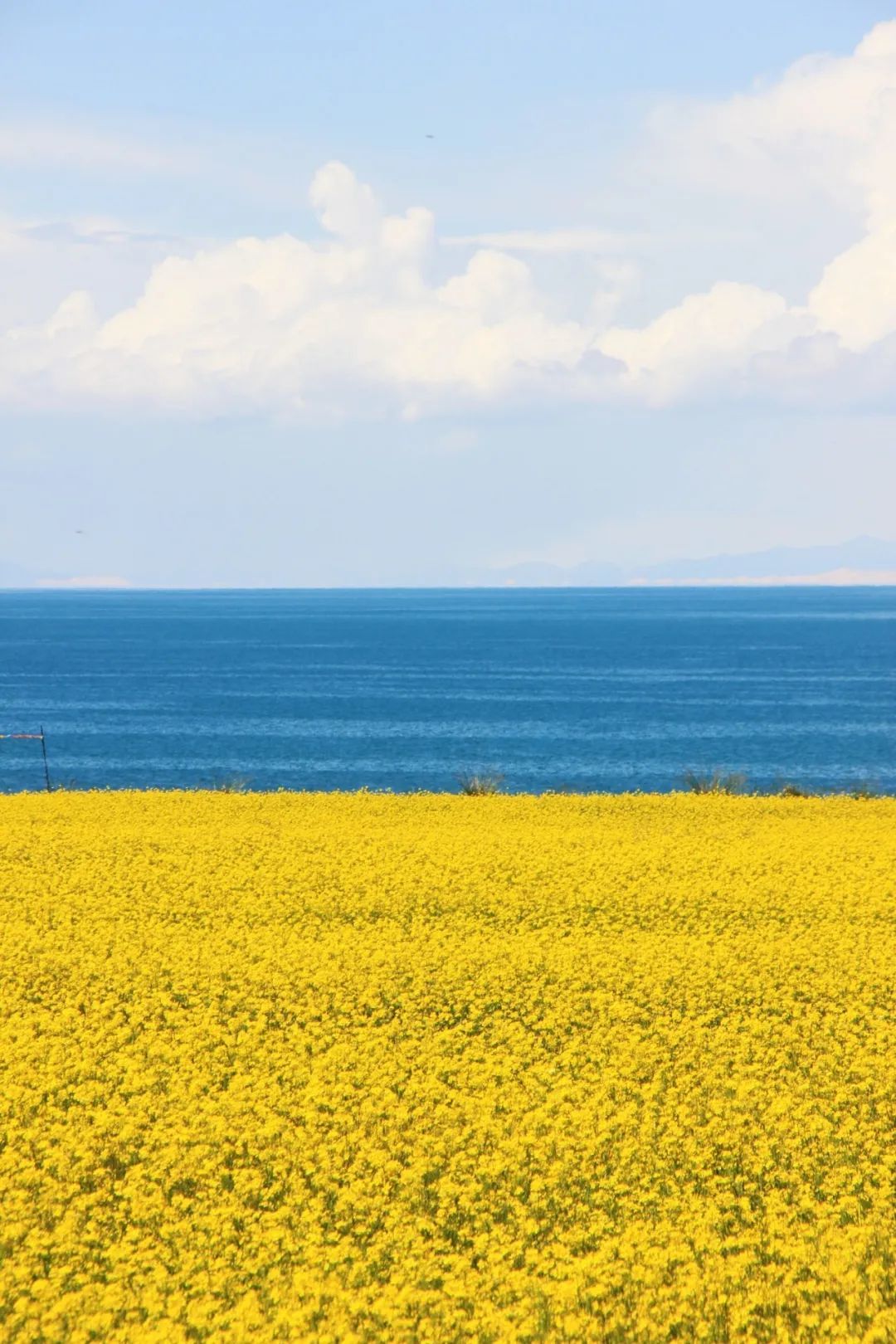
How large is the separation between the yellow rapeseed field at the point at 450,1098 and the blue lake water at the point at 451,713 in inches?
631

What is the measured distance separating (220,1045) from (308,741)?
50798mm

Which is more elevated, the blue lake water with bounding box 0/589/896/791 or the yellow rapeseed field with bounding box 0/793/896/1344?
the yellow rapeseed field with bounding box 0/793/896/1344

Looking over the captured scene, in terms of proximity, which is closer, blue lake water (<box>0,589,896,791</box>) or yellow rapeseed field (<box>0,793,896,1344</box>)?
yellow rapeseed field (<box>0,793,896,1344</box>)

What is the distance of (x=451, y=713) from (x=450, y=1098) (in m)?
64.8

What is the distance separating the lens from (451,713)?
7656 cm

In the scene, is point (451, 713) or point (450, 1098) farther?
point (451, 713)

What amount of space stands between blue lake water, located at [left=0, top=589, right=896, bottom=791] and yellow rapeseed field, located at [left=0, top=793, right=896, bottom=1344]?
1604 cm

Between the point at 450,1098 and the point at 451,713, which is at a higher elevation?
the point at 450,1098

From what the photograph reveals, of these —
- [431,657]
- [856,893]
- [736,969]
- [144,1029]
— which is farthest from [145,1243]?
[431,657]

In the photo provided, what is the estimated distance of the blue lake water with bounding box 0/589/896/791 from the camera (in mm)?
54688

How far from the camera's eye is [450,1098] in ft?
38.5

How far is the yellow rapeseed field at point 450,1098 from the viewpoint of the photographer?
29.2 ft

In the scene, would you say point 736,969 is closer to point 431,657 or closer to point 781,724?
point 781,724

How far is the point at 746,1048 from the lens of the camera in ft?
41.5
